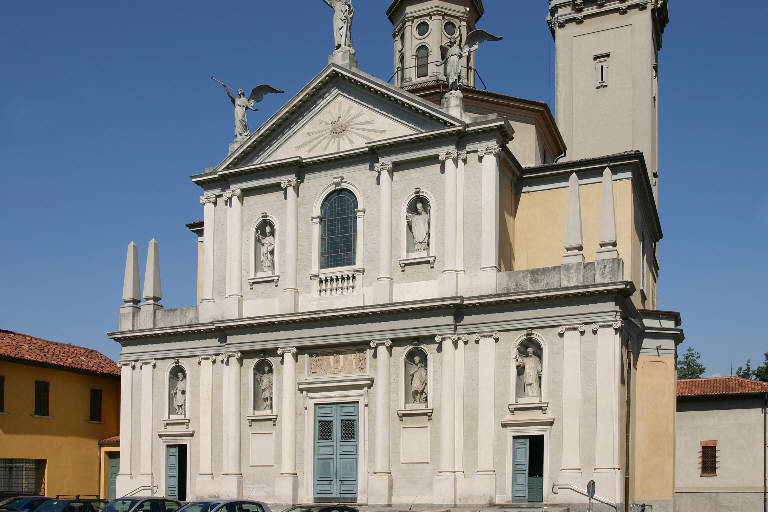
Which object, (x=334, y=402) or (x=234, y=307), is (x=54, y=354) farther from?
(x=334, y=402)

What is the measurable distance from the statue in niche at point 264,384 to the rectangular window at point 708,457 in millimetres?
19230

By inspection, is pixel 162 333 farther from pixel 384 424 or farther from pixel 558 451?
pixel 558 451

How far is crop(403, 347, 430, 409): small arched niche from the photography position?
30.3m

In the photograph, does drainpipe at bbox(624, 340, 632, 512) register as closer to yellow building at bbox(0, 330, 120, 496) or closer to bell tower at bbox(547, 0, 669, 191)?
bell tower at bbox(547, 0, 669, 191)

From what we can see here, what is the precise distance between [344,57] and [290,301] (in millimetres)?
8115

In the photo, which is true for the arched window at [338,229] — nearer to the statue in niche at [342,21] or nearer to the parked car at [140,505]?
the statue in niche at [342,21]

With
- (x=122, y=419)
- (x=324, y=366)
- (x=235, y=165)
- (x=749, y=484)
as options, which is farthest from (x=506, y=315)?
(x=749, y=484)

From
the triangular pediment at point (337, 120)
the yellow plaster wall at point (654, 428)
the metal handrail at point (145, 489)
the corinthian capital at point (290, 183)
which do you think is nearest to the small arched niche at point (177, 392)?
the metal handrail at point (145, 489)

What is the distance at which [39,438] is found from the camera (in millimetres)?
38031

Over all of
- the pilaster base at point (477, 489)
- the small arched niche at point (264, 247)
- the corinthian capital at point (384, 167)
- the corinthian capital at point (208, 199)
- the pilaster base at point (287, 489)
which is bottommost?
the pilaster base at point (287, 489)

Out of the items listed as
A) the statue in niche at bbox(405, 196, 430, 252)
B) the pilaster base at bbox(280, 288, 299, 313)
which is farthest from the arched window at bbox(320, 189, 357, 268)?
the statue in niche at bbox(405, 196, 430, 252)

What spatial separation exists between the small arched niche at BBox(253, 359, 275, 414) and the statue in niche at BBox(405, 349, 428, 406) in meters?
4.83

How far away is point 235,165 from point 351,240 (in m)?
5.17

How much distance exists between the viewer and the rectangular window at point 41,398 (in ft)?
126
